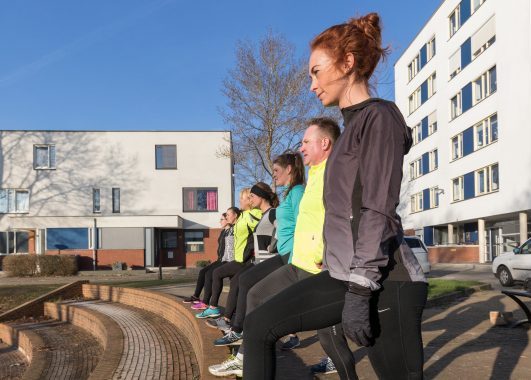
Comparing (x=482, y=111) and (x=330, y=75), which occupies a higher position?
(x=482, y=111)

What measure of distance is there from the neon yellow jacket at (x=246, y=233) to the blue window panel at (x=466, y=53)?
32496 millimetres

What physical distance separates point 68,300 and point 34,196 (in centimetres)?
2579

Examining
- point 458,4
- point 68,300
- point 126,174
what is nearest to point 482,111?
point 458,4

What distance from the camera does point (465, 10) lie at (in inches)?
1417

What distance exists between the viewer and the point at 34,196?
37688mm

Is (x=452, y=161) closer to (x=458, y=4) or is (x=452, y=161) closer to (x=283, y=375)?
(x=458, y=4)

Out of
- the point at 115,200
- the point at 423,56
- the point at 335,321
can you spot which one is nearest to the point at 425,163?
the point at 423,56

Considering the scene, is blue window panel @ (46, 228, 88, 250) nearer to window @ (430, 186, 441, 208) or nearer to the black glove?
window @ (430, 186, 441, 208)

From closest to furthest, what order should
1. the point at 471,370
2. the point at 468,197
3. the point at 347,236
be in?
1. the point at 347,236
2. the point at 471,370
3. the point at 468,197

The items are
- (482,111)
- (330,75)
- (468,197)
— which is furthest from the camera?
(468,197)

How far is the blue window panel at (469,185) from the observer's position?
A: 35.0 m

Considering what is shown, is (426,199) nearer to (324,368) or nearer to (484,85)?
(484,85)

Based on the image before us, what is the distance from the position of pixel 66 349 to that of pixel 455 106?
34.8m

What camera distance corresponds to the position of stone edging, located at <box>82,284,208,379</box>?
609 cm
